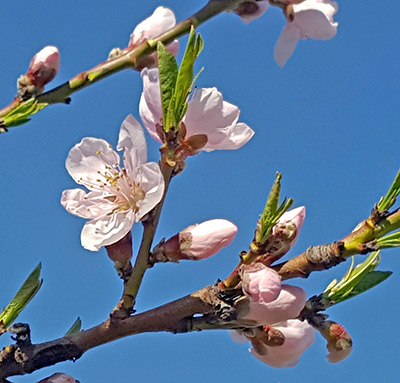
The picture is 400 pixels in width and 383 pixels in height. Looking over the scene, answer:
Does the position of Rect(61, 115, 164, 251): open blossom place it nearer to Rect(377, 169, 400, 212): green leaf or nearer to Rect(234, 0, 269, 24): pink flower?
Rect(377, 169, 400, 212): green leaf

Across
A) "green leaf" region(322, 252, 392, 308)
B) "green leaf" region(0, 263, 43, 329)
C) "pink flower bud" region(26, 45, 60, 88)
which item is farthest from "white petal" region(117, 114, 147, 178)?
"pink flower bud" region(26, 45, 60, 88)

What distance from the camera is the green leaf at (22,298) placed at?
5.94ft

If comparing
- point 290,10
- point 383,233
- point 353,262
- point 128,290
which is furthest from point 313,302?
point 290,10

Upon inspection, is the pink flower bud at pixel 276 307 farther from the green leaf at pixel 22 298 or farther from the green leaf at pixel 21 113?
the green leaf at pixel 21 113

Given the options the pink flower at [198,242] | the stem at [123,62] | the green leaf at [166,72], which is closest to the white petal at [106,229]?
the pink flower at [198,242]

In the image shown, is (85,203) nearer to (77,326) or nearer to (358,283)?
(77,326)

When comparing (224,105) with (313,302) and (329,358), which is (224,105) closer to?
(313,302)

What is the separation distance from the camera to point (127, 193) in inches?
77.5

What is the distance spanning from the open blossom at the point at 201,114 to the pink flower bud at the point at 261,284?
40cm

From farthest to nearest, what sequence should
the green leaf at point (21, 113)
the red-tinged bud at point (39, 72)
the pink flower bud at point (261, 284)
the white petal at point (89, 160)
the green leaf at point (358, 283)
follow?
the red-tinged bud at point (39, 72) → the green leaf at point (21, 113) → the white petal at point (89, 160) → the green leaf at point (358, 283) → the pink flower bud at point (261, 284)

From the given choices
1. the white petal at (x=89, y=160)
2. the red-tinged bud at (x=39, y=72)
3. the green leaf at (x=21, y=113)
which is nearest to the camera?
the white petal at (x=89, y=160)

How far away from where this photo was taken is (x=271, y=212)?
5.19 ft

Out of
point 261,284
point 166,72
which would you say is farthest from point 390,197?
point 166,72

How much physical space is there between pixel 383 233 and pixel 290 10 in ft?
3.71
